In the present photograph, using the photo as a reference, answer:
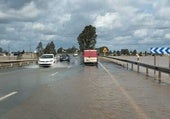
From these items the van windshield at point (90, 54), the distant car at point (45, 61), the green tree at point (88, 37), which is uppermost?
the green tree at point (88, 37)

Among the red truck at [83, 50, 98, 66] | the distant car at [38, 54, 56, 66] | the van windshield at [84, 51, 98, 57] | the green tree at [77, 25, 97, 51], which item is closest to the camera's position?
the distant car at [38, 54, 56, 66]

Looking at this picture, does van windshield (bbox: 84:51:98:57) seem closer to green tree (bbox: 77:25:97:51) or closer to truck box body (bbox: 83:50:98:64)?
truck box body (bbox: 83:50:98:64)

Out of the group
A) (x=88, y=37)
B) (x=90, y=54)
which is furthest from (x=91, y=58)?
(x=88, y=37)

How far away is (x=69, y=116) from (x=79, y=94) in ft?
20.1

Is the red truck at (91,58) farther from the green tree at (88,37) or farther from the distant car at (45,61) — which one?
the green tree at (88,37)

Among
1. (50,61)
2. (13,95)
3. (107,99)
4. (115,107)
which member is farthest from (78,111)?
(50,61)

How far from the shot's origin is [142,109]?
510 inches

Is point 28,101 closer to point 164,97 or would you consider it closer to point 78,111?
point 78,111

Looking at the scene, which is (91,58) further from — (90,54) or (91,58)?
(90,54)

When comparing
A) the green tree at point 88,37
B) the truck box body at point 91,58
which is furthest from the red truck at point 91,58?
the green tree at point 88,37

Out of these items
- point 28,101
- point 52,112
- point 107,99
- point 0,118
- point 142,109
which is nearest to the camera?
point 0,118

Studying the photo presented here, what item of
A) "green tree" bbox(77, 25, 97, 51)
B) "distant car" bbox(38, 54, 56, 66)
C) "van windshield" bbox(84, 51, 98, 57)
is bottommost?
"distant car" bbox(38, 54, 56, 66)

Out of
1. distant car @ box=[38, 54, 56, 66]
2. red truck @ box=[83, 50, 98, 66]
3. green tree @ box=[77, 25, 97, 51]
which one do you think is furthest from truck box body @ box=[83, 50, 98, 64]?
green tree @ box=[77, 25, 97, 51]

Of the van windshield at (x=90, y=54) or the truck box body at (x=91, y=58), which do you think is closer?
the truck box body at (x=91, y=58)
